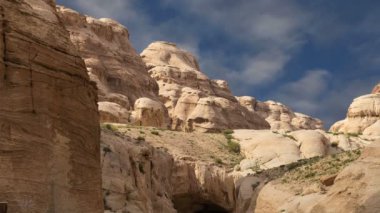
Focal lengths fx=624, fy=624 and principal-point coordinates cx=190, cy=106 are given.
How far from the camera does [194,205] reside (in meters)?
57.8

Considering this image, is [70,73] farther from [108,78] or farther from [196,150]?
[108,78]

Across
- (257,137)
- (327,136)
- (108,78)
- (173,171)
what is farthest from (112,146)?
(108,78)

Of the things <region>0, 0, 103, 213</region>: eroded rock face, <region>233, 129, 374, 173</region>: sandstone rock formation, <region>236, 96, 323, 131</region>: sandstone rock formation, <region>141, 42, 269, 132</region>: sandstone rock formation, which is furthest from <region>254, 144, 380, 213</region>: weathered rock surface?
<region>236, 96, 323, 131</region>: sandstone rock formation

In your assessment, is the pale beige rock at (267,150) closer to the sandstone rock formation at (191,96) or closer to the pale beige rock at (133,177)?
the pale beige rock at (133,177)

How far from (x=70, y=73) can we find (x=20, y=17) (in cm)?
240

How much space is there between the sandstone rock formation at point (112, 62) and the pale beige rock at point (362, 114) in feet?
84.7

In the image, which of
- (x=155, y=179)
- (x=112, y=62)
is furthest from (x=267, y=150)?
(x=112, y=62)

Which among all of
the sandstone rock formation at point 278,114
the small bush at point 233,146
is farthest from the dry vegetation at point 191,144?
the sandstone rock formation at point 278,114

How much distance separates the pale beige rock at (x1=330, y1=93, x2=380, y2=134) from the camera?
84562mm

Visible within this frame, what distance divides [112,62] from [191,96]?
50.3 feet

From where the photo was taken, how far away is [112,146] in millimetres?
39719

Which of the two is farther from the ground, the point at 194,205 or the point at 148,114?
the point at 148,114

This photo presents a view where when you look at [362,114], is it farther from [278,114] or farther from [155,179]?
[278,114]

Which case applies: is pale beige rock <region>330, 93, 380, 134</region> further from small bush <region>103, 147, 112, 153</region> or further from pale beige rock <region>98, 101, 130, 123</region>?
small bush <region>103, 147, 112, 153</region>
